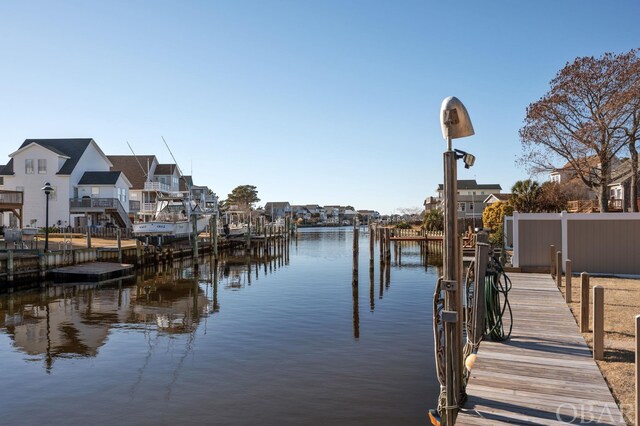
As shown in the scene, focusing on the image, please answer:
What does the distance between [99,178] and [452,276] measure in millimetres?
52597

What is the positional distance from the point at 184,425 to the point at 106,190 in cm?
4822

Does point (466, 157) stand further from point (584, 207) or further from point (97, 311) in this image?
point (584, 207)

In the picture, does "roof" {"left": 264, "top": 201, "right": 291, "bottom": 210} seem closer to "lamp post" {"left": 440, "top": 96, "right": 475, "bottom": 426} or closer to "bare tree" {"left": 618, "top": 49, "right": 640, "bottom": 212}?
"bare tree" {"left": 618, "top": 49, "right": 640, "bottom": 212}

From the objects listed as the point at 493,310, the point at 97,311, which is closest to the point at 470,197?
the point at 97,311

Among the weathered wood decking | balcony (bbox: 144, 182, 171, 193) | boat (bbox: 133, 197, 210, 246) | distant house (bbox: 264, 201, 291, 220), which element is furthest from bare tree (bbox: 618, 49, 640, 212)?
distant house (bbox: 264, 201, 291, 220)

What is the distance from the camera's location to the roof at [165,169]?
68.9 meters

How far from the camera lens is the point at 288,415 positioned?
948cm

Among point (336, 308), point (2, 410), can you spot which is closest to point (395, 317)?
point (336, 308)

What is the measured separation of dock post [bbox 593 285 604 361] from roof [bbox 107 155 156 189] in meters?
60.8

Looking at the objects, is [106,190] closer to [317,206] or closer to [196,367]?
[196,367]

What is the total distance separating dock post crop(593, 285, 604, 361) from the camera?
852 cm

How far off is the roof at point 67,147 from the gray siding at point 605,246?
47.2m

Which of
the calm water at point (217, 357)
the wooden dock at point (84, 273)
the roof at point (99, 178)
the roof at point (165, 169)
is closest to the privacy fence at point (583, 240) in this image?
the calm water at point (217, 357)

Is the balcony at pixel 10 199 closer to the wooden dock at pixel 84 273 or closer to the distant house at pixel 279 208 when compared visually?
the wooden dock at pixel 84 273
